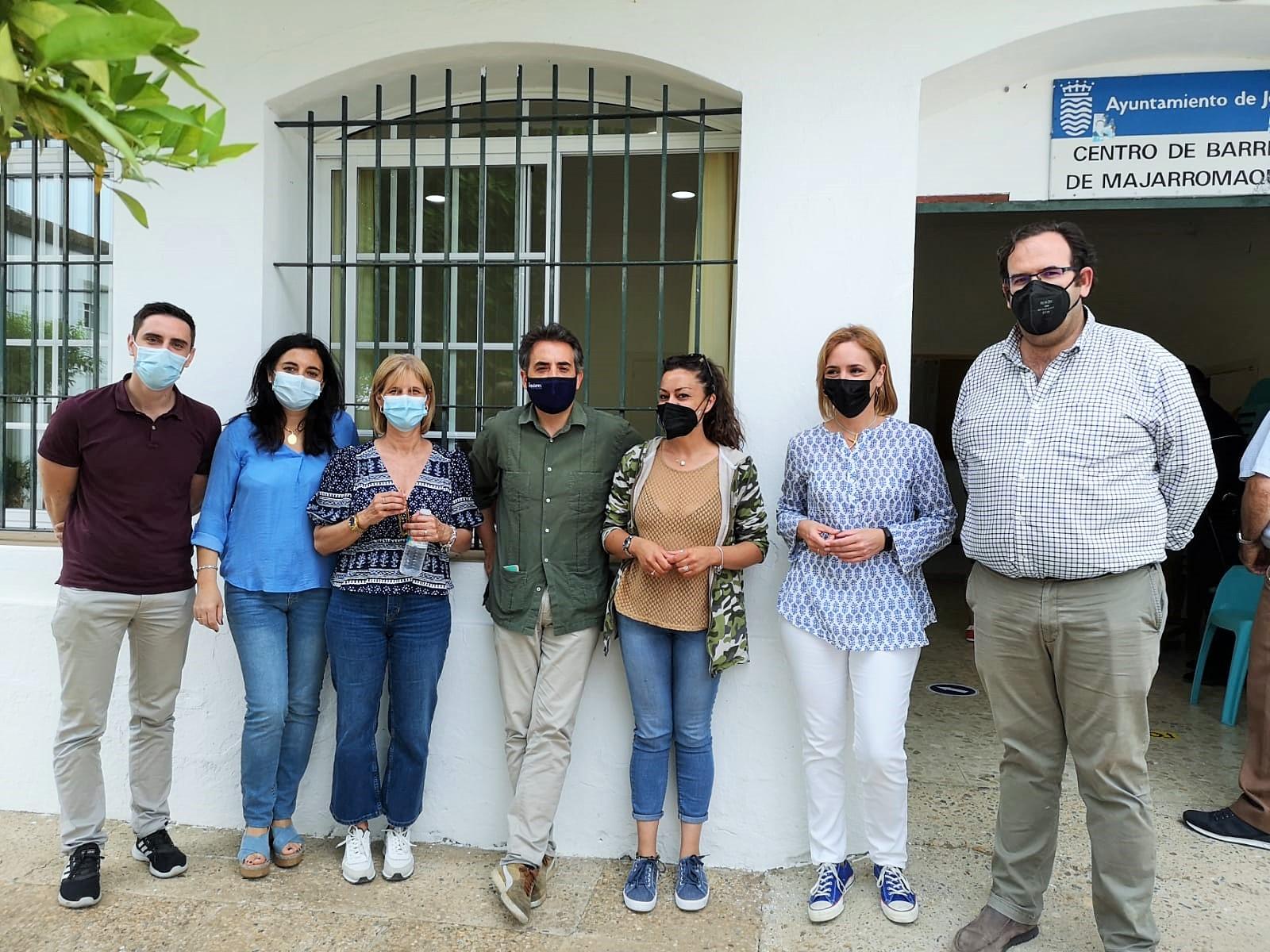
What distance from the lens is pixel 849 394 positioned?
2.79 metres

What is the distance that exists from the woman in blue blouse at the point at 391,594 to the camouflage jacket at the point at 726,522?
512 mm

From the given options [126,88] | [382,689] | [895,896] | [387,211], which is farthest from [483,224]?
[895,896]

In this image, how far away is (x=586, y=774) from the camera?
10.9 ft

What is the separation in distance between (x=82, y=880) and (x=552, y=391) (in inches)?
85.3

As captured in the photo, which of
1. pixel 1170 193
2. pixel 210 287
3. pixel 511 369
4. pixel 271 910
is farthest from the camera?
pixel 511 369

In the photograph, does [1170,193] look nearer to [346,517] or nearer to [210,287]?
[346,517]

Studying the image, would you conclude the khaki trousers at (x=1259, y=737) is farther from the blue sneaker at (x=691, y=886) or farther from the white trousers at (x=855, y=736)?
the blue sneaker at (x=691, y=886)

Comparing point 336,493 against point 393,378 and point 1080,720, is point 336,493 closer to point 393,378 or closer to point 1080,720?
point 393,378

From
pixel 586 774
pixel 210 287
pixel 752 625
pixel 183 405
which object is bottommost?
pixel 586 774

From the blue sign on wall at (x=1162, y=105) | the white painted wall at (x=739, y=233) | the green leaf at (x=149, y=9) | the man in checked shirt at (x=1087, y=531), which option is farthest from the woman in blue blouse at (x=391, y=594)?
the blue sign on wall at (x=1162, y=105)

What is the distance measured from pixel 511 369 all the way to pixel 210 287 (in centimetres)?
119

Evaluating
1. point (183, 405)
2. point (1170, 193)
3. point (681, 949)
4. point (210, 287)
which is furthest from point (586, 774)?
point (1170, 193)

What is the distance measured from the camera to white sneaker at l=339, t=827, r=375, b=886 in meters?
3.12

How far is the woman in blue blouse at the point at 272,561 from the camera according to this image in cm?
302
